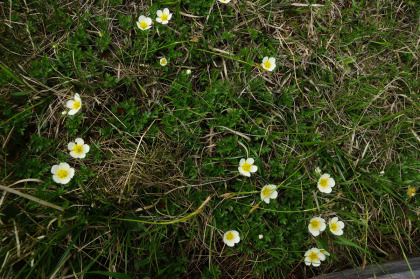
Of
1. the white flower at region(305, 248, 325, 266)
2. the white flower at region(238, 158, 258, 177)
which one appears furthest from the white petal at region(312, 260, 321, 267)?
the white flower at region(238, 158, 258, 177)

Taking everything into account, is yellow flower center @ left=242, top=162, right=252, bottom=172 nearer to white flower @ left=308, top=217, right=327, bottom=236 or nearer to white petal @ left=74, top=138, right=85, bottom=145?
white flower @ left=308, top=217, right=327, bottom=236

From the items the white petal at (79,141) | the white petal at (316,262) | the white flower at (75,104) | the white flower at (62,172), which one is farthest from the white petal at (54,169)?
the white petal at (316,262)

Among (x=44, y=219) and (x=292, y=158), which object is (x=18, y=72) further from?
(x=292, y=158)

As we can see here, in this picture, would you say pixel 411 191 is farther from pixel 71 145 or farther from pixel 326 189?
pixel 71 145

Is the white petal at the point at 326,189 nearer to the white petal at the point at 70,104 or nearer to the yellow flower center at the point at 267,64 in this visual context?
the yellow flower center at the point at 267,64

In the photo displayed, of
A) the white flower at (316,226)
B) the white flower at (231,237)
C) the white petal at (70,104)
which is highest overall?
the white petal at (70,104)

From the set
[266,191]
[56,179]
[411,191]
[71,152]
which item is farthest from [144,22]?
[411,191]
